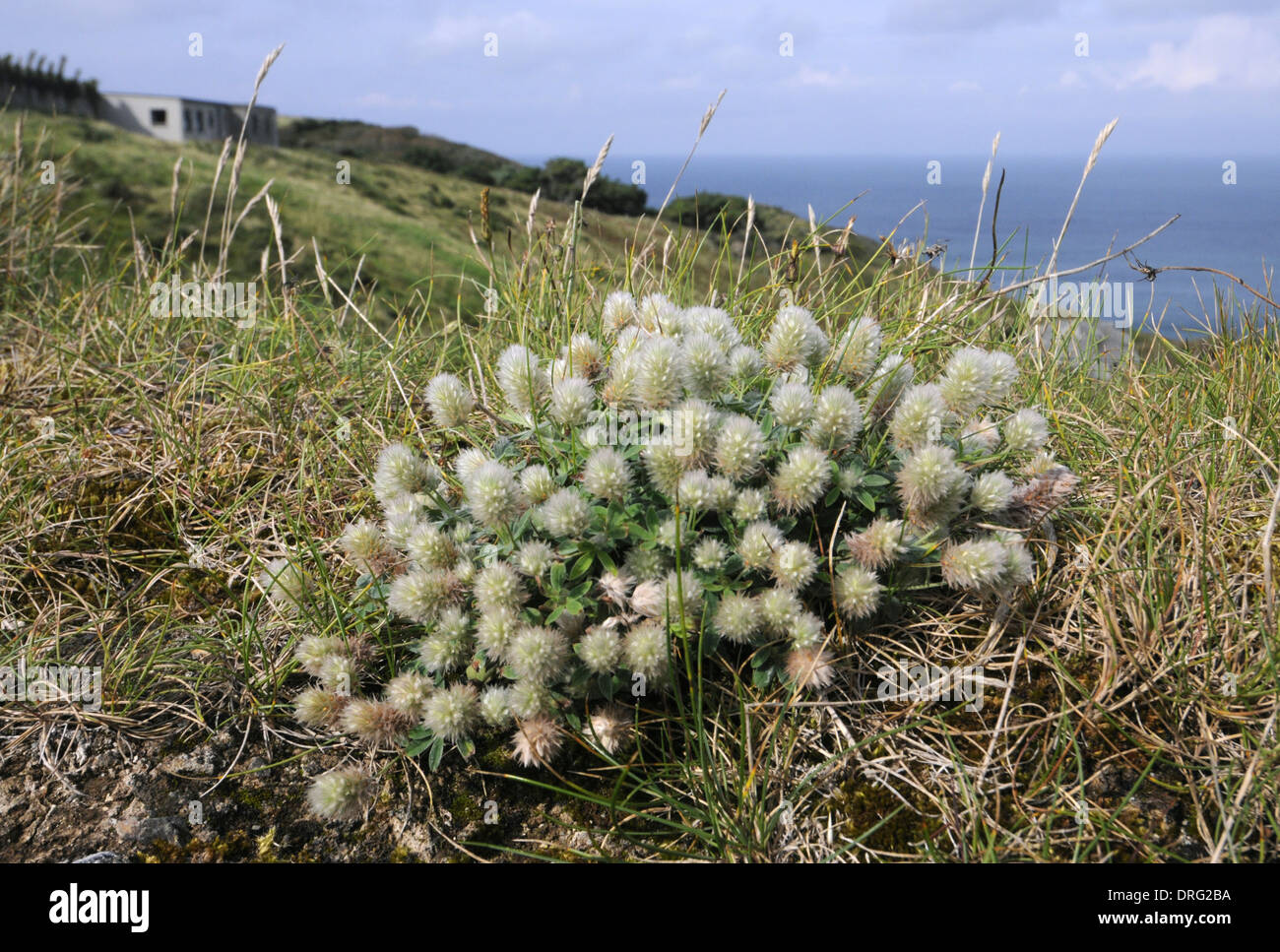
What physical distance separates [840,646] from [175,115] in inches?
2283

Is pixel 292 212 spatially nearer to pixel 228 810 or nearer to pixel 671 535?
pixel 228 810

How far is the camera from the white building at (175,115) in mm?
49531

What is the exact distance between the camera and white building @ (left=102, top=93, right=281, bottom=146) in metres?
49.5

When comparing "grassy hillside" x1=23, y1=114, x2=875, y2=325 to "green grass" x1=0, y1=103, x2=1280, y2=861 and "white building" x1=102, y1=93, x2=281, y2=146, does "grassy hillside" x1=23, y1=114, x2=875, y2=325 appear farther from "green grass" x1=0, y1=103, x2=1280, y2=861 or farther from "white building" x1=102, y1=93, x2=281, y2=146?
"white building" x1=102, y1=93, x2=281, y2=146

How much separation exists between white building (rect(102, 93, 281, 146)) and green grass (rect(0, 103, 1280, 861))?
51.3 metres

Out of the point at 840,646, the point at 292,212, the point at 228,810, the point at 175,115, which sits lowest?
the point at 228,810

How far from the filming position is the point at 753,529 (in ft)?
8.59

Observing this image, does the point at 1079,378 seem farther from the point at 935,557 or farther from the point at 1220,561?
the point at 935,557

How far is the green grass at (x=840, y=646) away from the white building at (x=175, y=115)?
51287 millimetres

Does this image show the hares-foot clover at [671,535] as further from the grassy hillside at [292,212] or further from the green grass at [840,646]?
the grassy hillside at [292,212]

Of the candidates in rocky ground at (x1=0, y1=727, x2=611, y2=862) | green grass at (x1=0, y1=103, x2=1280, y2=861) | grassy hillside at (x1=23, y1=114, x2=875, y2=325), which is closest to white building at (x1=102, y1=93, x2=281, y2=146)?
grassy hillside at (x1=23, y1=114, x2=875, y2=325)

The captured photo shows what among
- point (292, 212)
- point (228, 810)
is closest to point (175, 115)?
point (292, 212)

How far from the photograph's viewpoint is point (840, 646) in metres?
2.88

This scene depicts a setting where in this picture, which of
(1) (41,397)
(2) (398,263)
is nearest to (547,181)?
(2) (398,263)
